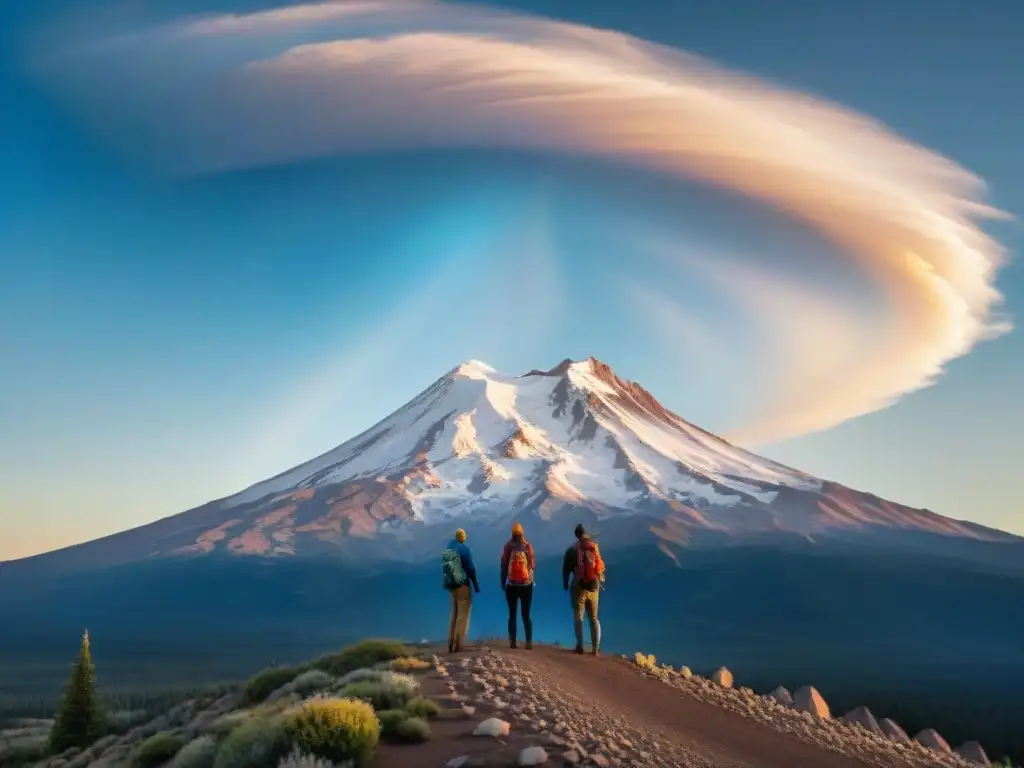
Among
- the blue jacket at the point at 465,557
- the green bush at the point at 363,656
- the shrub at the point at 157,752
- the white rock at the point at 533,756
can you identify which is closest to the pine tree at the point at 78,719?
the green bush at the point at 363,656

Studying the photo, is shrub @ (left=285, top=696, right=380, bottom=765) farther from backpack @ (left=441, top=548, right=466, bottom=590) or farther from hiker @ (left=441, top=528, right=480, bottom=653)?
backpack @ (left=441, top=548, right=466, bottom=590)

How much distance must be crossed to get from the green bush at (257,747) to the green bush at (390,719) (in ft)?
3.84

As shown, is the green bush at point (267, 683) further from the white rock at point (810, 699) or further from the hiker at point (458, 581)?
the white rock at point (810, 699)

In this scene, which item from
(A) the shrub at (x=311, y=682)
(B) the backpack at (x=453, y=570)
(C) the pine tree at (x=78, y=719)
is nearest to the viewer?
(A) the shrub at (x=311, y=682)

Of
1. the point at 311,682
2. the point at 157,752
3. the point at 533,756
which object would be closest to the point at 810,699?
the point at 311,682

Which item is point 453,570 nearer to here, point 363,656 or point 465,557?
point 465,557

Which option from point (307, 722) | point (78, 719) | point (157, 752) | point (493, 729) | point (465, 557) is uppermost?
point (465, 557)

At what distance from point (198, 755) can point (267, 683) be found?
879 centimetres

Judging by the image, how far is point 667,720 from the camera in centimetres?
1310

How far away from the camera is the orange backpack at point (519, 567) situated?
16281 mm

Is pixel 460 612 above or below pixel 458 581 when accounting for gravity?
below

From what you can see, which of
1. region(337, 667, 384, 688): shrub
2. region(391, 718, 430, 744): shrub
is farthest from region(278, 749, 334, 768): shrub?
region(337, 667, 384, 688): shrub

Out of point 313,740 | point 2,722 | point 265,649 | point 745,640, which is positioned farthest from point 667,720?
point 745,640

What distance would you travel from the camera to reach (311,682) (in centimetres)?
1628
